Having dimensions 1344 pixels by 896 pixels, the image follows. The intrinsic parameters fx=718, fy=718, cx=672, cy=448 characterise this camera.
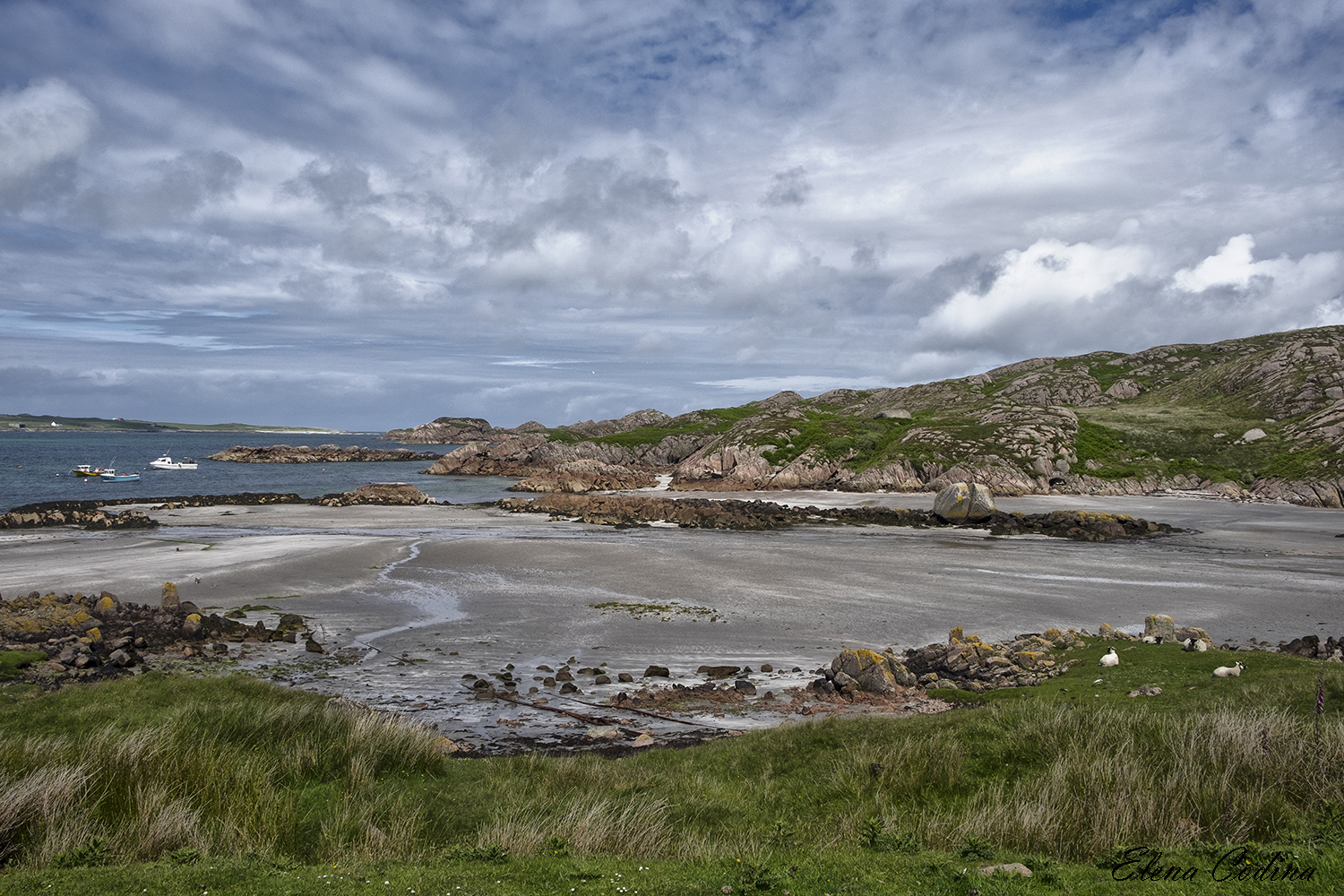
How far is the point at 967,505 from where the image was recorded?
59.7 meters

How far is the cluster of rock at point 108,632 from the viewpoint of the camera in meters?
18.0

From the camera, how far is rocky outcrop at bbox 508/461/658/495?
91938 millimetres

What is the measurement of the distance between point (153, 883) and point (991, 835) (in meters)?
8.23

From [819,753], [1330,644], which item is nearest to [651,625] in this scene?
[819,753]

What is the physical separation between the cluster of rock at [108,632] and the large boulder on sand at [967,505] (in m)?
50.2

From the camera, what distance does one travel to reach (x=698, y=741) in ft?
47.2

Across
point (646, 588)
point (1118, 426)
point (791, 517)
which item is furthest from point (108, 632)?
point (1118, 426)

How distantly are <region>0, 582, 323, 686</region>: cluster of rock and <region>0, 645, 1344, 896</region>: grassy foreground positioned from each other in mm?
7056

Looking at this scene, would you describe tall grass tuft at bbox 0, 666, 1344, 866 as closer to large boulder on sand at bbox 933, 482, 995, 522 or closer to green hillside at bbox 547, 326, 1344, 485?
large boulder on sand at bbox 933, 482, 995, 522

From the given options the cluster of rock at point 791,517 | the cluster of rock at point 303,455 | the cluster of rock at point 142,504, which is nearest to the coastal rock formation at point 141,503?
the cluster of rock at point 142,504

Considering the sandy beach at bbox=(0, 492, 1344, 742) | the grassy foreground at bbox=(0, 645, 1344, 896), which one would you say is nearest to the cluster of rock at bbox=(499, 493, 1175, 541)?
the sandy beach at bbox=(0, 492, 1344, 742)

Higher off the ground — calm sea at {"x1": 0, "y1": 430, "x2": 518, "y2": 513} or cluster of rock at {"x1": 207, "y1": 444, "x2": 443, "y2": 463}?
cluster of rock at {"x1": 207, "y1": 444, "x2": 443, "y2": 463}

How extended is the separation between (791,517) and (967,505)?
569 inches

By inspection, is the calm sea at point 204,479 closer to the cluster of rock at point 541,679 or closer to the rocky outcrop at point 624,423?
the rocky outcrop at point 624,423
